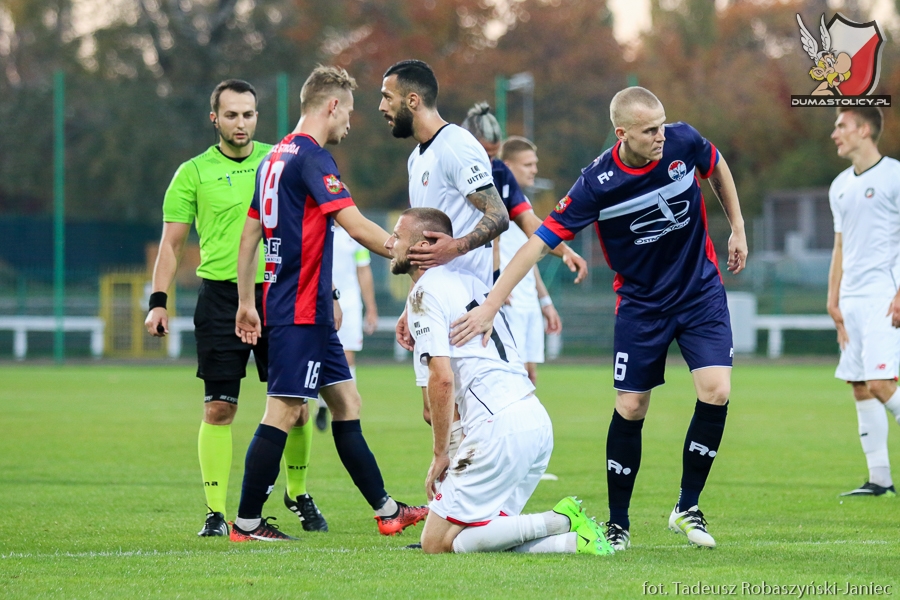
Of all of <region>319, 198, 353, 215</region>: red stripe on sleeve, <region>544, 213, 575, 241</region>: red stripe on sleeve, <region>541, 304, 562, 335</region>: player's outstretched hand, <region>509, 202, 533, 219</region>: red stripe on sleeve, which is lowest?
<region>541, 304, 562, 335</region>: player's outstretched hand

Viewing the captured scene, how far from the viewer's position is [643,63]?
4525cm

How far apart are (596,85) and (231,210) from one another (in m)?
20.8

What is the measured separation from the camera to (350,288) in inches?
460

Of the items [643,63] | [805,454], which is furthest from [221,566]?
[643,63]

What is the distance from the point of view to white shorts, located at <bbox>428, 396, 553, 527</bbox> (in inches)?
199

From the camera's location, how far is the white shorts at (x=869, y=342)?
304 inches

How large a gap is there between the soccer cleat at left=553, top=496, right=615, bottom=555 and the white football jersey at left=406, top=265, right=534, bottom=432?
530 millimetres

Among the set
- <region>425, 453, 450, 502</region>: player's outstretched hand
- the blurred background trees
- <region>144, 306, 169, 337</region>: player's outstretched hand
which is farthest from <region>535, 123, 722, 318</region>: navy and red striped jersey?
the blurred background trees

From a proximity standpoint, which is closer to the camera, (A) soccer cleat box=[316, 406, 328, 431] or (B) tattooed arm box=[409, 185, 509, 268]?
(B) tattooed arm box=[409, 185, 509, 268]

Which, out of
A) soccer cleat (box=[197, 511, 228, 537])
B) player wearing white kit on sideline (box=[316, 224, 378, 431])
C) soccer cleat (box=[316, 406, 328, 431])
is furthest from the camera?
soccer cleat (box=[316, 406, 328, 431])

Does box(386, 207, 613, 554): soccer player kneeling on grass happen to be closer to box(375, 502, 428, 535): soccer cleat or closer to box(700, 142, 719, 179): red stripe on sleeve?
box(375, 502, 428, 535): soccer cleat

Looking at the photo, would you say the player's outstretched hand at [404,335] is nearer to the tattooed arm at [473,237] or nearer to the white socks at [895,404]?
the tattooed arm at [473,237]

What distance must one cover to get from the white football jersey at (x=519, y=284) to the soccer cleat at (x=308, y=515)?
271 cm

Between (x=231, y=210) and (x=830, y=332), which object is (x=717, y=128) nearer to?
(x=830, y=332)
